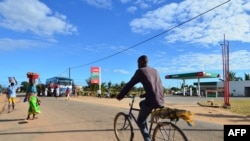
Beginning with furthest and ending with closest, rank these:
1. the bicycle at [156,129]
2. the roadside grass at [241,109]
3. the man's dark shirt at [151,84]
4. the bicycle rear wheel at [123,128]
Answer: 1. the roadside grass at [241,109]
2. the bicycle rear wheel at [123,128]
3. the man's dark shirt at [151,84]
4. the bicycle at [156,129]

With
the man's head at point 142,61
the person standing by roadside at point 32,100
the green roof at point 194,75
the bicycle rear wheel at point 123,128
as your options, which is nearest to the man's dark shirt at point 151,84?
the man's head at point 142,61

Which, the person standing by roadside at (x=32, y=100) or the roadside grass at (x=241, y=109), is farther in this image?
the roadside grass at (x=241, y=109)

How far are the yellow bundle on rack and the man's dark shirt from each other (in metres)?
0.17

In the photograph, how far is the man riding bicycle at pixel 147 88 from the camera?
23.7 ft

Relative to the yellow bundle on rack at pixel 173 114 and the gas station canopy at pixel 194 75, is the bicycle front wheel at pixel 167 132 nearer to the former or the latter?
the yellow bundle on rack at pixel 173 114

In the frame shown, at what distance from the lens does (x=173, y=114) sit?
6.88 m

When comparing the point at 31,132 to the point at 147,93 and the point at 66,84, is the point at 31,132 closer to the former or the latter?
the point at 147,93

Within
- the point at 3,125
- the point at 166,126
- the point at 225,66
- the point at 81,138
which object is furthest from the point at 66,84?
the point at 166,126

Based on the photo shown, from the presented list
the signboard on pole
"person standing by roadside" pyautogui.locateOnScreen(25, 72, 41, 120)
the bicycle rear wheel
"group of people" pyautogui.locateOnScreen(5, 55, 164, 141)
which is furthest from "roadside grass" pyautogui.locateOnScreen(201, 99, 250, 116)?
Result: the signboard on pole

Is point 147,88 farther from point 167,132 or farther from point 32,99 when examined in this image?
point 32,99

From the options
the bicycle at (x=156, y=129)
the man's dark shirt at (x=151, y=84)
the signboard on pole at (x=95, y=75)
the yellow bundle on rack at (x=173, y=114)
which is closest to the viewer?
the yellow bundle on rack at (x=173, y=114)

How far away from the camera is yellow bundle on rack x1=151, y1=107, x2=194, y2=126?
6727mm

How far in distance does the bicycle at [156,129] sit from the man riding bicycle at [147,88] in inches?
8.0

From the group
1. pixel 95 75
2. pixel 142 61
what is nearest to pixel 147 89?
pixel 142 61
